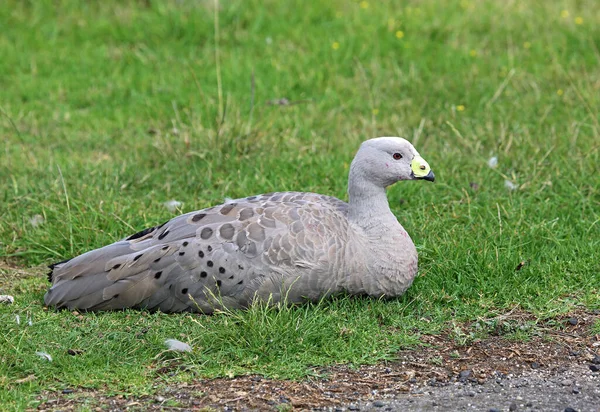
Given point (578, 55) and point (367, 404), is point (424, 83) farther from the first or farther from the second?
point (367, 404)

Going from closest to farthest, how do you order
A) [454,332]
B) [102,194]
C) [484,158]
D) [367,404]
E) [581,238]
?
[367,404]
[454,332]
[581,238]
[102,194]
[484,158]

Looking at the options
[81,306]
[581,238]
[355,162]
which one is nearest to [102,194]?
[81,306]

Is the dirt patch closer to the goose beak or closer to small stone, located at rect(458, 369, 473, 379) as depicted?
small stone, located at rect(458, 369, 473, 379)

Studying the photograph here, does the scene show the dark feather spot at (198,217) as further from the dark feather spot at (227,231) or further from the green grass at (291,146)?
the green grass at (291,146)

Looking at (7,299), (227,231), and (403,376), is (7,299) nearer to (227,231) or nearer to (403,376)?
(227,231)

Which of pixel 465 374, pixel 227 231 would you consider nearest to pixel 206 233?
pixel 227 231

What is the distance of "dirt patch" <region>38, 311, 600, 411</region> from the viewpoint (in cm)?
426

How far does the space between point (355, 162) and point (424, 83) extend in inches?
125

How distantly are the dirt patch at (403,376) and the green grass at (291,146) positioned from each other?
Result: 92 millimetres

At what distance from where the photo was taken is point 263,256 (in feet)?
16.7

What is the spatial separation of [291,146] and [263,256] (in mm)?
2410

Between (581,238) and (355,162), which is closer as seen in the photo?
(355,162)

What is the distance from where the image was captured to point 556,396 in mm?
4305

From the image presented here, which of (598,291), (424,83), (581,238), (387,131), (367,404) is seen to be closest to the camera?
(367,404)
